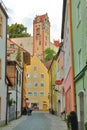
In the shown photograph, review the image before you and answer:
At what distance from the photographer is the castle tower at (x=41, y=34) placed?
510ft

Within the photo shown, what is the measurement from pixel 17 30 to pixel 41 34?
117ft

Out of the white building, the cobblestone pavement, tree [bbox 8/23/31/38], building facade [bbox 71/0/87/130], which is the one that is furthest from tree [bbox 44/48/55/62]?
building facade [bbox 71/0/87/130]

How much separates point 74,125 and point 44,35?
462ft

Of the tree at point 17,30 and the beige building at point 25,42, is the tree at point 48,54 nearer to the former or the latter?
the beige building at point 25,42

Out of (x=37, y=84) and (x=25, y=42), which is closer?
(x=37, y=84)

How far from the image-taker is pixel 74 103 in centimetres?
2330

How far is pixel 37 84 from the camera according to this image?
355ft

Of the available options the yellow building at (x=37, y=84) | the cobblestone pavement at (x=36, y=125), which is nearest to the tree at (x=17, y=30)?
the yellow building at (x=37, y=84)

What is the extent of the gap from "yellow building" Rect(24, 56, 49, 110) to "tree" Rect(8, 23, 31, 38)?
1550 cm

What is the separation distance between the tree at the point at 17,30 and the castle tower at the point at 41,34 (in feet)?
69.1

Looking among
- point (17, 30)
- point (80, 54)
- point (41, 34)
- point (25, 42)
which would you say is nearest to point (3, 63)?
point (80, 54)

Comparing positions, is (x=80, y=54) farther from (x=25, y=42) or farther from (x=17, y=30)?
(x=25, y=42)

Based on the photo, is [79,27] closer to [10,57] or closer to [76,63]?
[76,63]

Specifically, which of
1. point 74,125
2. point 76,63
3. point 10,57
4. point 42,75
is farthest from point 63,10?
point 42,75
